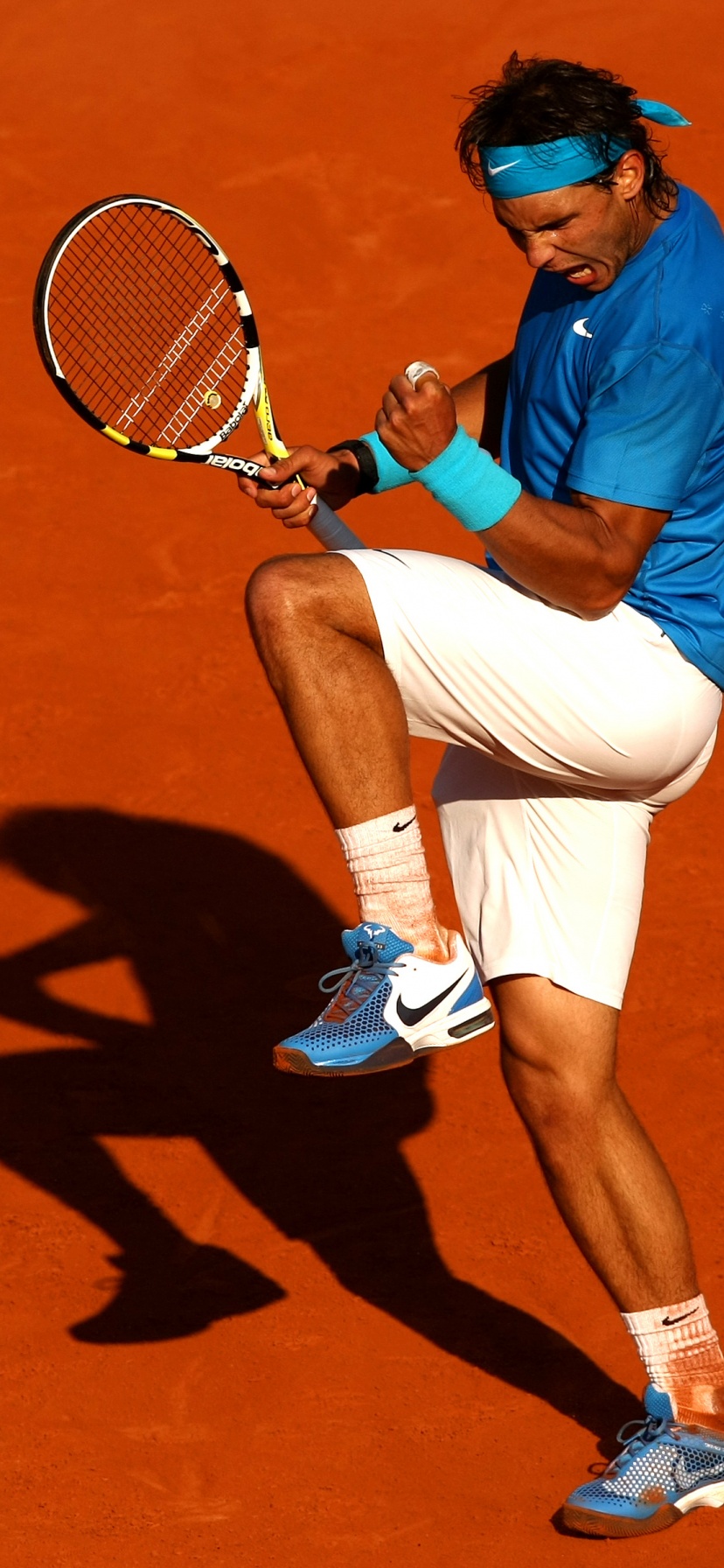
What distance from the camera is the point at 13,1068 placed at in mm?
5816

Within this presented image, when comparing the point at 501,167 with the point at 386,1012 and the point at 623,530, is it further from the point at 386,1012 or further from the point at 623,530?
the point at 386,1012

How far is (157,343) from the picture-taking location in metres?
5.68

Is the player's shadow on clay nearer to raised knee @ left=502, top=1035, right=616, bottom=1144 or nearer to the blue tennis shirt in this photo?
raised knee @ left=502, top=1035, right=616, bottom=1144

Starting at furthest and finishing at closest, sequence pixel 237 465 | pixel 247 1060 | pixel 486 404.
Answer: pixel 247 1060
pixel 486 404
pixel 237 465

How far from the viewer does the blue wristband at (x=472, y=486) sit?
3.64 meters

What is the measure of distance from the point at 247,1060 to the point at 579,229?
2.92 meters

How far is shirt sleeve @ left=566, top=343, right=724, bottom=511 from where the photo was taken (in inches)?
145

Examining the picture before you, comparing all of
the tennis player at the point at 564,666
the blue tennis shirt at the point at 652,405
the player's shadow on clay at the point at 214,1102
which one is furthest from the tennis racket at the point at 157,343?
the player's shadow on clay at the point at 214,1102

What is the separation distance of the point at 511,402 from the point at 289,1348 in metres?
2.32

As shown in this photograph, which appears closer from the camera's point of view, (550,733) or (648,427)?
(648,427)

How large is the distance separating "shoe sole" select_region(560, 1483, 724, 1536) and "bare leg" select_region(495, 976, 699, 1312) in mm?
428

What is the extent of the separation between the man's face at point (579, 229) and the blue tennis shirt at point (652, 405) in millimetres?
43

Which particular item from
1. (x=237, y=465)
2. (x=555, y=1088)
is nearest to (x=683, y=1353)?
(x=555, y=1088)

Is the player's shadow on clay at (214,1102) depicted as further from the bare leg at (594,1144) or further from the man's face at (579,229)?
the man's face at (579,229)
